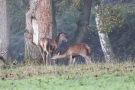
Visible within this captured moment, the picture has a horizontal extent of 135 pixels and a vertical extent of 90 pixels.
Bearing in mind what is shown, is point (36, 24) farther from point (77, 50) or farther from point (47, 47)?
point (77, 50)

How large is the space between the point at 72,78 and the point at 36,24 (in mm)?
6770

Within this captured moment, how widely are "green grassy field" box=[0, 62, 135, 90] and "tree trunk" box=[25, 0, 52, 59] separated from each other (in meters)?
3.14

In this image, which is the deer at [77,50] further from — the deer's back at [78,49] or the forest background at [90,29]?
the forest background at [90,29]

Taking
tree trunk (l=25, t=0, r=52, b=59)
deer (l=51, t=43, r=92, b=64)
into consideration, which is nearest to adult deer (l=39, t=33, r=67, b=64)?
tree trunk (l=25, t=0, r=52, b=59)

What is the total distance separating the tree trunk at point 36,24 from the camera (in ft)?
78.5

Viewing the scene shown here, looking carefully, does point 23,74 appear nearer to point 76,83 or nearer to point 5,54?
point 76,83

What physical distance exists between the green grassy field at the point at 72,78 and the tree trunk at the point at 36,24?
10.3ft

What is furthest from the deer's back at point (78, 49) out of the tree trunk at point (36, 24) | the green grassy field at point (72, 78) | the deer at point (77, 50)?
the green grassy field at point (72, 78)

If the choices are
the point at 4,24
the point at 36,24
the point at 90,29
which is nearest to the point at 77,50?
the point at 36,24

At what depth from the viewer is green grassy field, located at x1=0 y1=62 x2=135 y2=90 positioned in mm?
16078

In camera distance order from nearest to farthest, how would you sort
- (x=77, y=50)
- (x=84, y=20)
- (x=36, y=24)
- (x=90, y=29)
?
(x=36, y=24) → (x=77, y=50) → (x=84, y=20) → (x=90, y=29)

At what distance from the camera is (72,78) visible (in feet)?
57.9

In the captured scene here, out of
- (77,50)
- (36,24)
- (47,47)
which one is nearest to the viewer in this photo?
(36,24)

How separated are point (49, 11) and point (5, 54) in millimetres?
3228
